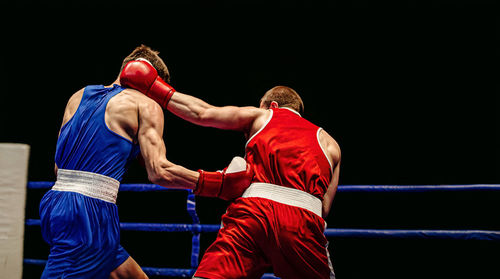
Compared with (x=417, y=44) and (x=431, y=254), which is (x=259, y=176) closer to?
(x=431, y=254)

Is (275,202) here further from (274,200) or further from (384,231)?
(384,231)

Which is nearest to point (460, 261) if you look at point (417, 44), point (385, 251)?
point (385, 251)

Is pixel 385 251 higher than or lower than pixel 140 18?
lower

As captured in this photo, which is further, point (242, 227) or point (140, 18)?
point (140, 18)

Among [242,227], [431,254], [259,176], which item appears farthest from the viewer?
[431,254]

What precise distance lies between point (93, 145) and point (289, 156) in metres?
0.89

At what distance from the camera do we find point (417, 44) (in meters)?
4.62

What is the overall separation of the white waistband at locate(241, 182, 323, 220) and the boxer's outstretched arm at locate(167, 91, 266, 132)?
1.12 feet

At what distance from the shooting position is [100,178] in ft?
5.96

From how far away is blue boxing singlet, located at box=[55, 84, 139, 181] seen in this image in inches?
72.1

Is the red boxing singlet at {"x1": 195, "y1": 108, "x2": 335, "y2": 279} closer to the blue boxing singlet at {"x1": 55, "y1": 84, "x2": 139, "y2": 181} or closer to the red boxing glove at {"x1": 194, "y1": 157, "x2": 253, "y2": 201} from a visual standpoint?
the red boxing glove at {"x1": 194, "y1": 157, "x2": 253, "y2": 201}

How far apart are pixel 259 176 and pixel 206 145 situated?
3.36 metres

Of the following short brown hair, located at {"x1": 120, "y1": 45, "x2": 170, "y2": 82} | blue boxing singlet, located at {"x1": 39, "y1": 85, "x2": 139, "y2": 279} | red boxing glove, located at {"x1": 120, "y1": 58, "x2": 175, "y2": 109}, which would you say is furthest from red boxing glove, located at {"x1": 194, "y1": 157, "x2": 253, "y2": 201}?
short brown hair, located at {"x1": 120, "y1": 45, "x2": 170, "y2": 82}

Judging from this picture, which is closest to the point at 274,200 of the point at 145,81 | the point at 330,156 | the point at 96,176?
the point at 330,156
